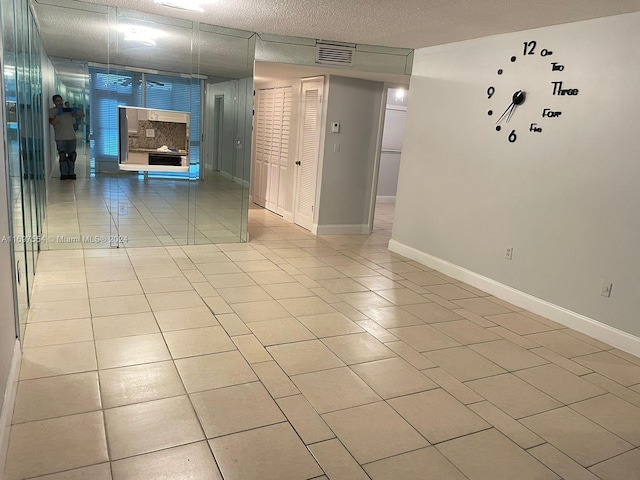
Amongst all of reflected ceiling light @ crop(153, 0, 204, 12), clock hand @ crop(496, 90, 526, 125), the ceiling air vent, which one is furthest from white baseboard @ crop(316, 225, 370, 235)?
reflected ceiling light @ crop(153, 0, 204, 12)

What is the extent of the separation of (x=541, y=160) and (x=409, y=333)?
192 centimetres

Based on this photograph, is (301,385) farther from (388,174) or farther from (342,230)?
(388,174)

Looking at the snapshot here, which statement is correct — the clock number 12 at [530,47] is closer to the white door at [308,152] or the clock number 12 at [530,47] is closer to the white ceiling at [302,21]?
the white ceiling at [302,21]

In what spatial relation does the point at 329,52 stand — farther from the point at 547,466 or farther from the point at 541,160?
the point at 547,466

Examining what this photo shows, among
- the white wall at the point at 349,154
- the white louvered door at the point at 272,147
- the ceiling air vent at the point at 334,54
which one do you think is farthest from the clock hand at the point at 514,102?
the white louvered door at the point at 272,147

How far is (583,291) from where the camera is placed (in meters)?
3.87

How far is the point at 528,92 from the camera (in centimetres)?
426

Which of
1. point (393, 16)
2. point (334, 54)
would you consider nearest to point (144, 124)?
point (334, 54)

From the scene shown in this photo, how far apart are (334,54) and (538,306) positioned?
11.7 ft

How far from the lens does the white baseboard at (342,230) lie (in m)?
6.74

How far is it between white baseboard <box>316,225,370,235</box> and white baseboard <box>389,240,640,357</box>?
4.33ft

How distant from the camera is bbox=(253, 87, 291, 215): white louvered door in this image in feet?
24.6

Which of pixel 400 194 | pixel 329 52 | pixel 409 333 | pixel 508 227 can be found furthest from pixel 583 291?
pixel 329 52

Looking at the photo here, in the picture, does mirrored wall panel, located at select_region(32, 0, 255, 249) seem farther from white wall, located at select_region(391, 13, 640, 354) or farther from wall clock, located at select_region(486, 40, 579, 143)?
wall clock, located at select_region(486, 40, 579, 143)
